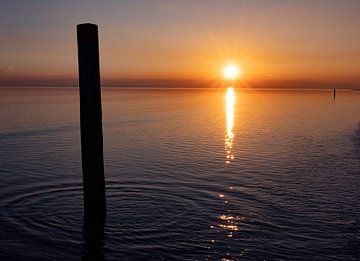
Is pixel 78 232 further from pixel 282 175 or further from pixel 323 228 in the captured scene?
pixel 282 175

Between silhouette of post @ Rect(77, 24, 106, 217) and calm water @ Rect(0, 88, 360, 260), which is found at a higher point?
silhouette of post @ Rect(77, 24, 106, 217)

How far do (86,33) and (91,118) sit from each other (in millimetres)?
2262

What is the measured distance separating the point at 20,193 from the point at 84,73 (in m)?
6.69

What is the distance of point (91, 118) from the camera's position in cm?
1023

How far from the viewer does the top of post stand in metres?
9.91

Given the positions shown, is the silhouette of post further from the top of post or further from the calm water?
the calm water

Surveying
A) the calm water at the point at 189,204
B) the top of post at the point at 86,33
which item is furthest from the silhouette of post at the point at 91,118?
the calm water at the point at 189,204

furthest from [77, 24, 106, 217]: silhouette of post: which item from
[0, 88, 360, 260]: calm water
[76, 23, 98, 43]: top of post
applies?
[0, 88, 360, 260]: calm water

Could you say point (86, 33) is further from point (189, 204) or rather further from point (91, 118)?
point (189, 204)

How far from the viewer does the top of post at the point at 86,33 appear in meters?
9.91

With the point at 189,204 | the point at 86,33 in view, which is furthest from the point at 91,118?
the point at 189,204

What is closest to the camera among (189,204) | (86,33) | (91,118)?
(86,33)

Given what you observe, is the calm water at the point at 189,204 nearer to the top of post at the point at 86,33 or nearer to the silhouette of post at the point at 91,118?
the silhouette of post at the point at 91,118

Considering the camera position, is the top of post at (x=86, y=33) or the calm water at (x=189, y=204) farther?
the top of post at (x=86, y=33)
